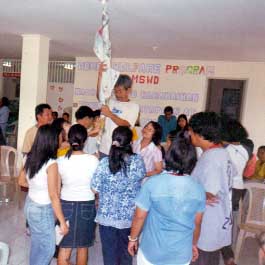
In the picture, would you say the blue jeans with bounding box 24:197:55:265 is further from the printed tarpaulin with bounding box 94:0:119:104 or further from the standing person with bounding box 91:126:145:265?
the printed tarpaulin with bounding box 94:0:119:104

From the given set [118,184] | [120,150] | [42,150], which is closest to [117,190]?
[118,184]

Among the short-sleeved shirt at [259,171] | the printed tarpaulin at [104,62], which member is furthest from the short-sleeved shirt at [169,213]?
the short-sleeved shirt at [259,171]

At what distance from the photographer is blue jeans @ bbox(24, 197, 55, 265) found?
2.38 metres

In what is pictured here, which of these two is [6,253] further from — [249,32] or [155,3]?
[249,32]

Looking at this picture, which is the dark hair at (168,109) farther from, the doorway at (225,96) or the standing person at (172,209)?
the standing person at (172,209)

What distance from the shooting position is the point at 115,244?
2.47 m

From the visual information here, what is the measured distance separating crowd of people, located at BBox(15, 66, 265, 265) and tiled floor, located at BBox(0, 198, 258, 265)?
62cm

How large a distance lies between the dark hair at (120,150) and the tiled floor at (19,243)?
128cm

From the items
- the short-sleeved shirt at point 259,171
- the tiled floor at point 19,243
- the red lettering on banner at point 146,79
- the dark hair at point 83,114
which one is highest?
the red lettering on banner at point 146,79

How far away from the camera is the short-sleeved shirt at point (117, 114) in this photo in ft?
10.1

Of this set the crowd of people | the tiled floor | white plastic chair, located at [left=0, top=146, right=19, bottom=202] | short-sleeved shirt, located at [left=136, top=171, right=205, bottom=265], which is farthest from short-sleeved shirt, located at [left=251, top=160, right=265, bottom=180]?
white plastic chair, located at [left=0, top=146, right=19, bottom=202]

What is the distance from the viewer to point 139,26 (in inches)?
191

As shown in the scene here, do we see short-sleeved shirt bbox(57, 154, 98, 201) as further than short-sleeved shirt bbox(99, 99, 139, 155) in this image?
No

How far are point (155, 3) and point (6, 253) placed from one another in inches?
117
